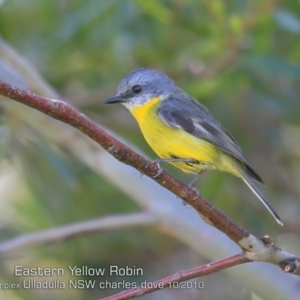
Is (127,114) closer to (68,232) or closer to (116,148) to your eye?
(68,232)

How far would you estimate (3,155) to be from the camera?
3363 millimetres

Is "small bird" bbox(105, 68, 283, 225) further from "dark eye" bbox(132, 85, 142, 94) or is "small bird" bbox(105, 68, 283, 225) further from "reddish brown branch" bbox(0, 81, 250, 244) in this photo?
"reddish brown branch" bbox(0, 81, 250, 244)

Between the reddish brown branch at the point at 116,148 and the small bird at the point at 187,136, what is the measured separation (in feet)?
2.58

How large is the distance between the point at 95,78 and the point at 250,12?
1.20m

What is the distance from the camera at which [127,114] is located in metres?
4.74

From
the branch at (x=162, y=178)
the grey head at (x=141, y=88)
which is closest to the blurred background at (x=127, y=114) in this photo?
the grey head at (x=141, y=88)

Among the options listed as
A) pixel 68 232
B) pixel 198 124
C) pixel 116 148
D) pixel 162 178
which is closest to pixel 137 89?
pixel 198 124

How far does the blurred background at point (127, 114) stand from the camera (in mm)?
3691

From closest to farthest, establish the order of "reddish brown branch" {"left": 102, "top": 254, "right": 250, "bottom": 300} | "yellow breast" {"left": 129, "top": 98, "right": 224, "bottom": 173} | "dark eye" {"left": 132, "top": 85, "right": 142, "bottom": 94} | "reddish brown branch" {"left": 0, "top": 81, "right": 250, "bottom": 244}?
"reddish brown branch" {"left": 0, "top": 81, "right": 250, "bottom": 244} < "reddish brown branch" {"left": 102, "top": 254, "right": 250, "bottom": 300} < "yellow breast" {"left": 129, "top": 98, "right": 224, "bottom": 173} < "dark eye" {"left": 132, "top": 85, "right": 142, "bottom": 94}

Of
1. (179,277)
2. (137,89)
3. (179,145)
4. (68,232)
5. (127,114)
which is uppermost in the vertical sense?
(127,114)

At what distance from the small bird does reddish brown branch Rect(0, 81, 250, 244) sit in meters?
0.79

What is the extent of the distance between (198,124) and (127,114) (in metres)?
1.75

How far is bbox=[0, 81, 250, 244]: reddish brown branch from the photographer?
5.07ft

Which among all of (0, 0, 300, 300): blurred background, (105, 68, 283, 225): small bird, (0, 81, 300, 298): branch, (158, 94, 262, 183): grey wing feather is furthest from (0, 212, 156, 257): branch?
(0, 81, 300, 298): branch
